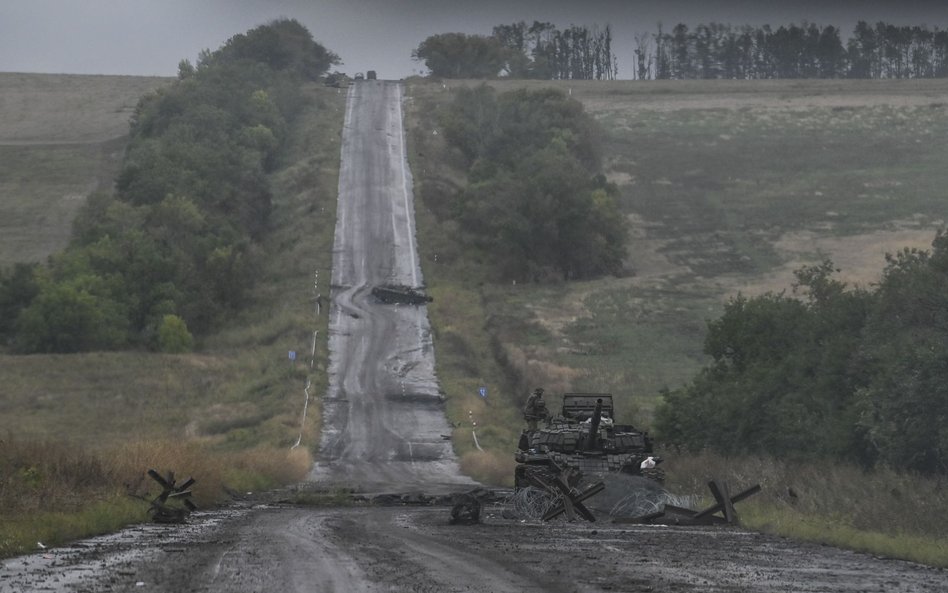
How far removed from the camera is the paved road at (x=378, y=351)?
54.8m

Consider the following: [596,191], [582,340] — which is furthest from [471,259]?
[582,340]

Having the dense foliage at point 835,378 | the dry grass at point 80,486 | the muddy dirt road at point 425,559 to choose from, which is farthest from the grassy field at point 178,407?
the dense foliage at point 835,378

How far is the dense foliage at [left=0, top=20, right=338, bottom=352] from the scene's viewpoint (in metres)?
78.3

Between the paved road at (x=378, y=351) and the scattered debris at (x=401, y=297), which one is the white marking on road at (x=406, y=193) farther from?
the scattered debris at (x=401, y=297)

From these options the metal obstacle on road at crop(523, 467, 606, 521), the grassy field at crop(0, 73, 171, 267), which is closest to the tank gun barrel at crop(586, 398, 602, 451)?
the metal obstacle on road at crop(523, 467, 606, 521)

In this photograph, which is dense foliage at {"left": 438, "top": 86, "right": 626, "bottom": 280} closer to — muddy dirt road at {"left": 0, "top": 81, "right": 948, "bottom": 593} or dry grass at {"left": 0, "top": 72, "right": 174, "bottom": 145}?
muddy dirt road at {"left": 0, "top": 81, "right": 948, "bottom": 593}

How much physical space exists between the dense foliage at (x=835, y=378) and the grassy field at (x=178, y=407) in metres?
14.6

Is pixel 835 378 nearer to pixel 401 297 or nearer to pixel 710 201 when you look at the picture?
pixel 401 297

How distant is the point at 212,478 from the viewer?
3547 cm

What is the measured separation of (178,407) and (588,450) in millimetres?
34456

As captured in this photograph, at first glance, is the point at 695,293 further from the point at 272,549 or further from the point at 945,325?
the point at 272,549

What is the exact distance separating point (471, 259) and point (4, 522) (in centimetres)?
7402

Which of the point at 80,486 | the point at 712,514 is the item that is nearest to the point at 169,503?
the point at 80,486

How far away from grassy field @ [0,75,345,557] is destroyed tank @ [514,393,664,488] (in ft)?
26.1
